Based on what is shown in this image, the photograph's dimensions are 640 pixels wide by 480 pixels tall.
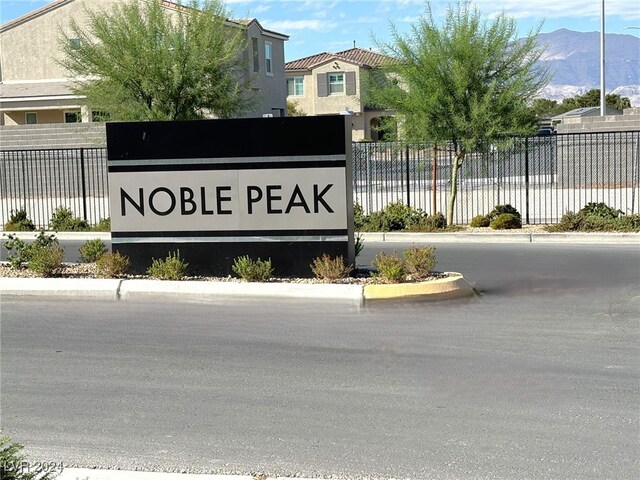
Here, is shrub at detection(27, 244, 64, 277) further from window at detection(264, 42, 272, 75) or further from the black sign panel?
window at detection(264, 42, 272, 75)

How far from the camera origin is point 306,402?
7.35m

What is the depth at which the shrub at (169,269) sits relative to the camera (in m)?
12.6

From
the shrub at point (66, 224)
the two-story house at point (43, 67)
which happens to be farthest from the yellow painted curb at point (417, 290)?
the two-story house at point (43, 67)

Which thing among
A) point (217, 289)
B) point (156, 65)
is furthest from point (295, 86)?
point (217, 289)

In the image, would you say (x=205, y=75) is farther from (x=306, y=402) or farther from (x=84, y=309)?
(x=306, y=402)

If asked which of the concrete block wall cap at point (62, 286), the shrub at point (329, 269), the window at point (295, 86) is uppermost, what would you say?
the window at point (295, 86)

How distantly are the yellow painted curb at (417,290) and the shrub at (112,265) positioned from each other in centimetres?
358

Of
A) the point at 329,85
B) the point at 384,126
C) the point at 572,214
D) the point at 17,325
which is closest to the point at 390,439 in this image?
the point at 17,325

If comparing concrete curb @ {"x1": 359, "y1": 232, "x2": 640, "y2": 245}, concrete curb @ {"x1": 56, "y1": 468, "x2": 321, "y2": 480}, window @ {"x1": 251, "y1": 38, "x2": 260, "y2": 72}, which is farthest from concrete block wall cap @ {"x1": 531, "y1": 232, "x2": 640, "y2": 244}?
window @ {"x1": 251, "y1": 38, "x2": 260, "y2": 72}

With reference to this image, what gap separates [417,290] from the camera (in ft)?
38.3

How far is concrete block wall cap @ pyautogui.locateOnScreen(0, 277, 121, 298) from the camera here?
12.2 meters

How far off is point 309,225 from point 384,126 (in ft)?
28.3

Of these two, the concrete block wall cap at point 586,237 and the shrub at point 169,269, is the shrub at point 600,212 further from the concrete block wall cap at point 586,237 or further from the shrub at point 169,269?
the shrub at point 169,269

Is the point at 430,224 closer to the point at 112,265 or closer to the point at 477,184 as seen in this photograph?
the point at 112,265
